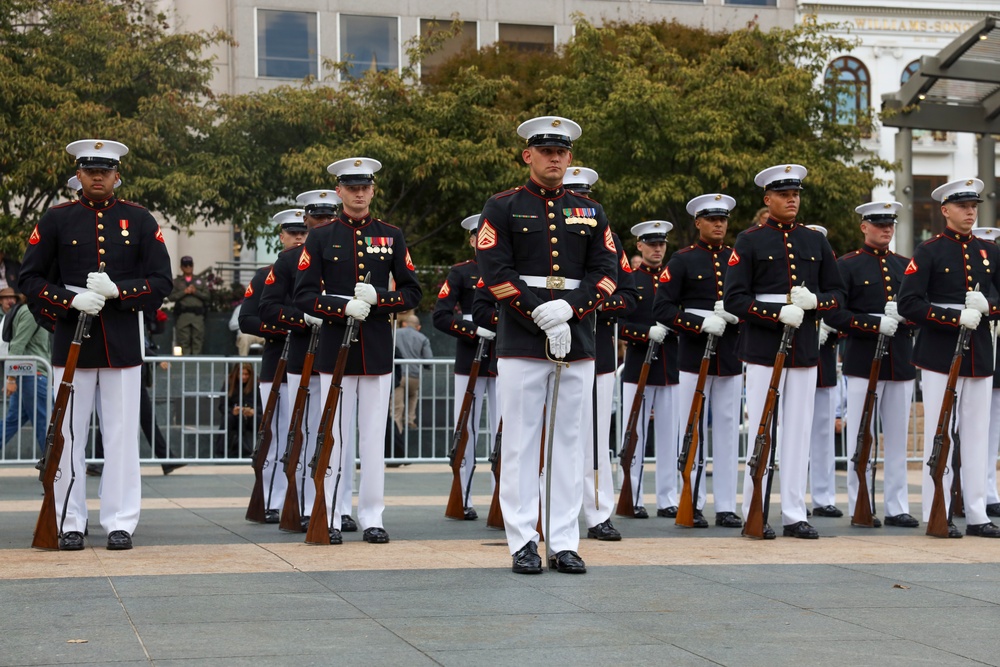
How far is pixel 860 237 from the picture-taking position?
3397cm

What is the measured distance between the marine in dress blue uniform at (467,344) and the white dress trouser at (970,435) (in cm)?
304

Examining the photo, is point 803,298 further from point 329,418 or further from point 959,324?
point 329,418

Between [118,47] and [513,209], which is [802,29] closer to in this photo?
[118,47]

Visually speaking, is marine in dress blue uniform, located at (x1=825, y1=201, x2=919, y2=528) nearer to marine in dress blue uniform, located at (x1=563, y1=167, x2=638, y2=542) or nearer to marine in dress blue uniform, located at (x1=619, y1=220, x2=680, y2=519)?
marine in dress blue uniform, located at (x1=619, y1=220, x2=680, y2=519)

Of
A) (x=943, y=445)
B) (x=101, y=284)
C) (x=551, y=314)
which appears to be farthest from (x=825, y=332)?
(x=101, y=284)

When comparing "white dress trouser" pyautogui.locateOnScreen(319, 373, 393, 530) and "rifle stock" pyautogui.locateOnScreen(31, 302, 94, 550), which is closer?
"rifle stock" pyautogui.locateOnScreen(31, 302, 94, 550)

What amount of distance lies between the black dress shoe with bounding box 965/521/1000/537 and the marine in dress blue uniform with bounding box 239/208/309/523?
185 inches

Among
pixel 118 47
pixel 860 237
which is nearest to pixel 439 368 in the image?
pixel 118 47

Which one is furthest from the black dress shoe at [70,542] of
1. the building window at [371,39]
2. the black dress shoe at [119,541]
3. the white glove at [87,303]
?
the building window at [371,39]

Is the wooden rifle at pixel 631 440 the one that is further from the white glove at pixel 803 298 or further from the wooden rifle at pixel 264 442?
the wooden rifle at pixel 264 442

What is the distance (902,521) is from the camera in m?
10.8

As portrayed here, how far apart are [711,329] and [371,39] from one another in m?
32.4

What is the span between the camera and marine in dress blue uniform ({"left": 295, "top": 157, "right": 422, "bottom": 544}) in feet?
30.7

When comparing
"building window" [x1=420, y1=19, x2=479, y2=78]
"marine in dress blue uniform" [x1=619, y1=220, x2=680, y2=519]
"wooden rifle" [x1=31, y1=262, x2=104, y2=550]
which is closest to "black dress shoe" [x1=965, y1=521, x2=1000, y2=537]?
"marine in dress blue uniform" [x1=619, y1=220, x2=680, y2=519]
